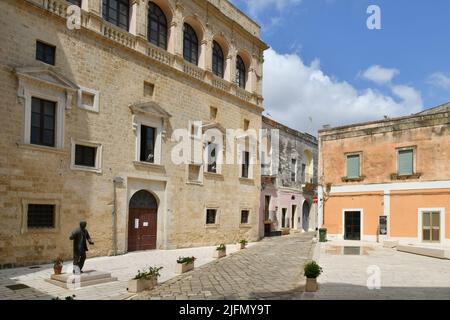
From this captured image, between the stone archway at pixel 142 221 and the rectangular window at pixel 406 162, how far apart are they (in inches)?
545

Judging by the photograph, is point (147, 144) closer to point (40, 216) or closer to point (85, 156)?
point (85, 156)

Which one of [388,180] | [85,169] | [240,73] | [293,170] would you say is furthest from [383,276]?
Result: [293,170]

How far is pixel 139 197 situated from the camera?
59.7ft

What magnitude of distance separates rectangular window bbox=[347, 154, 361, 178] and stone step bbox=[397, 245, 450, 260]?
560 centimetres

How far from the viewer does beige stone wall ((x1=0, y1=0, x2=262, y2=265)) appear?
13234 millimetres

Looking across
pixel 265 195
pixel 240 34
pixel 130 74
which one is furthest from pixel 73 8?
pixel 265 195

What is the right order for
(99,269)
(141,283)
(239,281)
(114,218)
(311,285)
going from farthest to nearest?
(114,218) < (99,269) < (239,281) < (141,283) < (311,285)

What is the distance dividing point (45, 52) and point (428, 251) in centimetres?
1788

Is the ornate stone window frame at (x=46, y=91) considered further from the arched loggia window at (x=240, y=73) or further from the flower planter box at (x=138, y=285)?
the arched loggia window at (x=240, y=73)

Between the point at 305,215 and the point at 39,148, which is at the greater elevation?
the point at 39,148

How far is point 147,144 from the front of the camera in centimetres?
1862

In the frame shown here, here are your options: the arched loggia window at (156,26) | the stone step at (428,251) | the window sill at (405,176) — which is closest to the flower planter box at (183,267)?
the stone step at (428,251)

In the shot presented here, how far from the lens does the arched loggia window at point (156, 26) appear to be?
760 inches

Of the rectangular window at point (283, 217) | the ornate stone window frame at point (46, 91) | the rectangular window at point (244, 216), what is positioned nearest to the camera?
the ornate stone window frame at point (46, 91)
